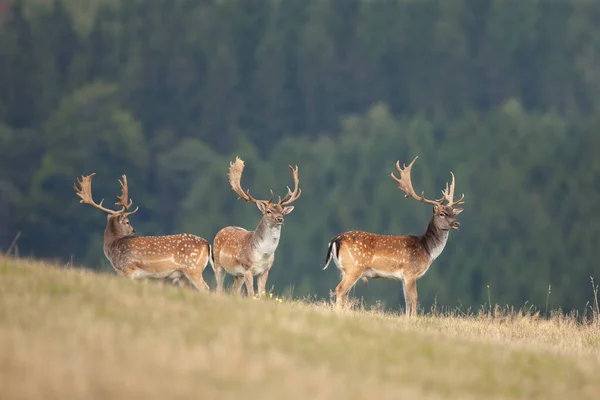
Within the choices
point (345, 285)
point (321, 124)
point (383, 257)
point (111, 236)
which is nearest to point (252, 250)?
point (345, 285)

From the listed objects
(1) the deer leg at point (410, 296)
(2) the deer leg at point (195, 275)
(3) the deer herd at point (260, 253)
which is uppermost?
(3) the deer herd at point (260, 253)

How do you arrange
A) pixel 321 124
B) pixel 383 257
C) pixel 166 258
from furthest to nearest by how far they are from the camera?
pixel 321 124
pixel 383 257
pixel 166 258

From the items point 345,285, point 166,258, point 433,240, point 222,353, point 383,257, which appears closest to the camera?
point 222,353

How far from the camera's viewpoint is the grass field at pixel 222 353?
25.0 ft

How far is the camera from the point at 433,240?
1580 cm

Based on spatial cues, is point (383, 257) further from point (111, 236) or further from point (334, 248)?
point (111, 236)

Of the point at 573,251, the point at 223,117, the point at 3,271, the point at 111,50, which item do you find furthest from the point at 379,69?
the point at 3,271

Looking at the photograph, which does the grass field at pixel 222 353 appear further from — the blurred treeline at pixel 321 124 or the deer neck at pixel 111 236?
the blurred treeline at pixel 321 124

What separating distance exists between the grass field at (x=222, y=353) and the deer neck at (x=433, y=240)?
4413mm

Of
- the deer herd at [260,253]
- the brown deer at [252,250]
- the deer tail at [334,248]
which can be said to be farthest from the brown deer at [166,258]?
the deer tail at [334,248]

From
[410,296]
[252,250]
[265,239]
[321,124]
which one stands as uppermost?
[321,124]

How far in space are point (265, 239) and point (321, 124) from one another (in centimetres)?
4305

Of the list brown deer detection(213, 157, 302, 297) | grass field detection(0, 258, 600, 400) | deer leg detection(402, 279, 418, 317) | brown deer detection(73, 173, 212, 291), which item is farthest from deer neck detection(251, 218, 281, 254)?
grass field detection(0, 258, 600, 400)

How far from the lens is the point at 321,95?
59.3 meters
